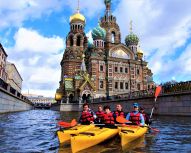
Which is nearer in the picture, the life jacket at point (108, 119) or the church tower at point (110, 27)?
the life jacket at point (108, 119)

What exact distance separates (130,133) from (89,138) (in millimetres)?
2230

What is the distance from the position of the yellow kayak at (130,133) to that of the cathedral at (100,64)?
4391 cm

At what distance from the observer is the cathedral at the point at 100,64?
5931cm

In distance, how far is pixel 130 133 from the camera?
1066cm

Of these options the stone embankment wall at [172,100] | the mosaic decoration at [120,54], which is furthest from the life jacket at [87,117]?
the mosaic decoration at [120,54]

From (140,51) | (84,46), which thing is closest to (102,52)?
(84,46)

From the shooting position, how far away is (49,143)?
11.0 metres

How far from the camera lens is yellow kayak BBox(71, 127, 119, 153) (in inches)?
346

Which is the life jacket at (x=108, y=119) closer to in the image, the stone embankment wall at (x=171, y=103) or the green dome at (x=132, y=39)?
the stone embankment wall at (x=171, y=103)

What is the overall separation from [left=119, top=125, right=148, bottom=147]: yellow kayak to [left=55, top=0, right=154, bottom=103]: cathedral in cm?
4391

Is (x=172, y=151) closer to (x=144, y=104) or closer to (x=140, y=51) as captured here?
(x=144, y=104)

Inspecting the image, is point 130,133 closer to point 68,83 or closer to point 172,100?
point 172,100

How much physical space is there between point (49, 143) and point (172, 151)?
5.13 m

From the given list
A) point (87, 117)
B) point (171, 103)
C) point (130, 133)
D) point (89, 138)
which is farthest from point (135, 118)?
point (171, 103)
